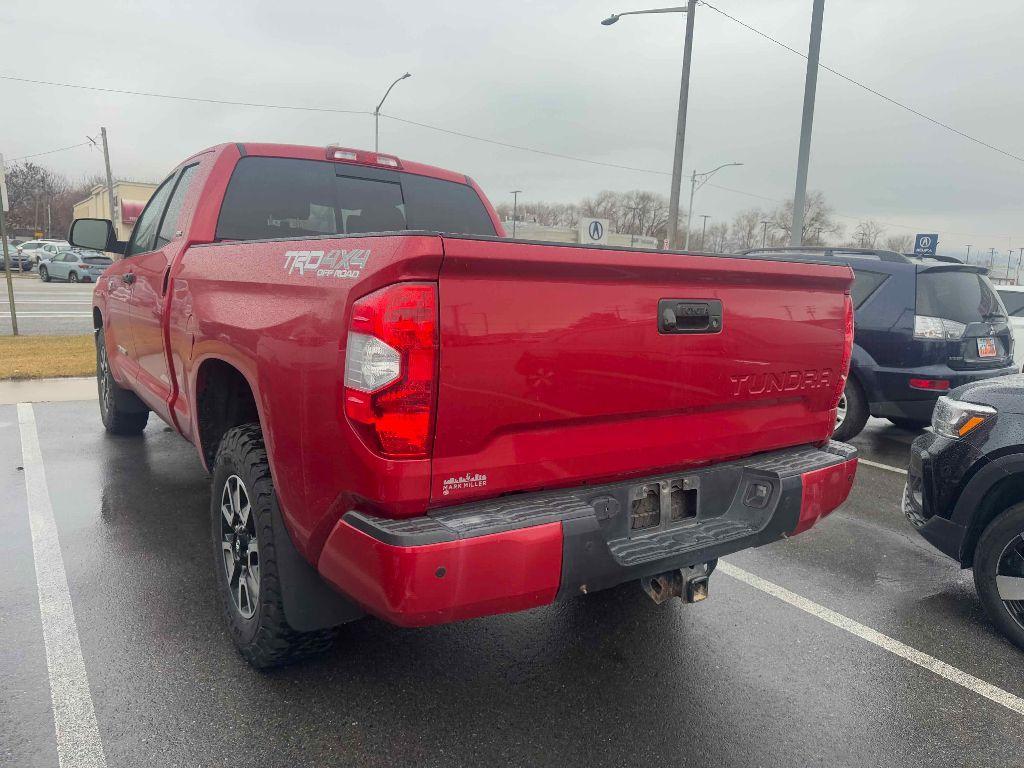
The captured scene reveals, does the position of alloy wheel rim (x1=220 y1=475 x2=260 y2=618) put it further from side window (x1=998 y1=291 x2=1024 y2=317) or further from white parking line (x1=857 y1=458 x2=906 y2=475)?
side window (x1=998 y1=291 x2=1024 y2=317)

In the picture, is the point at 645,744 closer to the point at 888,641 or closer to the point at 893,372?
the point at 888,641

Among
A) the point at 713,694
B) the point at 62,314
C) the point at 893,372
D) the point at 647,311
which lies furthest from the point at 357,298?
the point at 62,314

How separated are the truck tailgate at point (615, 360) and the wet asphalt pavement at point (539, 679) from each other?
90cm

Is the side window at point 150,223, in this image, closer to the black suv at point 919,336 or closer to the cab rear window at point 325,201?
the cab rear window at point 325,201

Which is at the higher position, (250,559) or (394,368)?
(394,368)

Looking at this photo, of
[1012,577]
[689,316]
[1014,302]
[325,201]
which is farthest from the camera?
[1014,302]

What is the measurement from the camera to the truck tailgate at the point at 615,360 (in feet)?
6.57

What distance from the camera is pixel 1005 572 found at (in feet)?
10.7

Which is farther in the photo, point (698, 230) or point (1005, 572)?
point (698, 230)

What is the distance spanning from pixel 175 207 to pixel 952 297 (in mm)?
6081

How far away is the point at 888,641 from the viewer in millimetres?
3221

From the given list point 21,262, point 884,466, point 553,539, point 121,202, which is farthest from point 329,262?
point 121,202

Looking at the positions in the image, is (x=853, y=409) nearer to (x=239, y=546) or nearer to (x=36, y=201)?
(x=239, y=546)


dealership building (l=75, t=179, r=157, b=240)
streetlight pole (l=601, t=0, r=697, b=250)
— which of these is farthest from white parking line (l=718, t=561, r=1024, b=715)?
dealership building (l=75, t=179, r=157, b=240)
